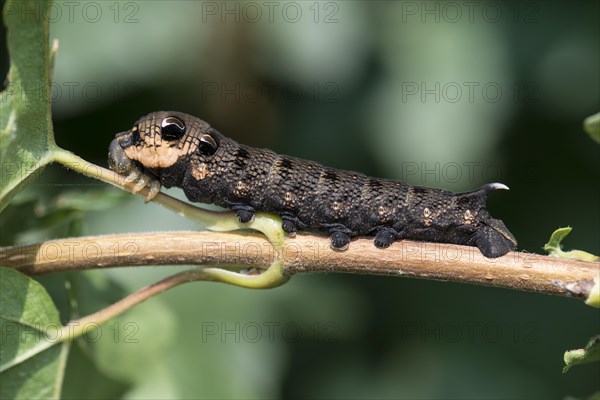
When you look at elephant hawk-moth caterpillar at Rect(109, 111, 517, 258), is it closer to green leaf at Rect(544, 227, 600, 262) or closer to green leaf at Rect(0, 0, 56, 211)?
green leaf at Rect(544, 227, 600, 262)

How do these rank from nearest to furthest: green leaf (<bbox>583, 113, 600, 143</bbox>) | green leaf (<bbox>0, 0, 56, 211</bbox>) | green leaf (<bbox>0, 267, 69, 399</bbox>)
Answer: green leaf (<bbox>0, 0, 56, 211</bbox>)
green leaf (<bbox>583, 113, 600, 143</bbox>)
green leaf (<bbox>0, 267, 69, 399</bbox>)

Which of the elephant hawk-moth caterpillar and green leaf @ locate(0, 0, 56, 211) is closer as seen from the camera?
green leaf @ locate(0, 0, 56, 211)

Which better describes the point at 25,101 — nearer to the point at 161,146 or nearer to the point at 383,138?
the point at 161,146

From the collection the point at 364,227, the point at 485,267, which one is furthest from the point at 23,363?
the point at 485,267

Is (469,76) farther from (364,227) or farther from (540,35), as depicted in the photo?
(364,227)

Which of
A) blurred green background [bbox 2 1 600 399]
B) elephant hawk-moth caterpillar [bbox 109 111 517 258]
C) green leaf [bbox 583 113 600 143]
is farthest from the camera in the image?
blurred green background [bbox 2 1 600 399]

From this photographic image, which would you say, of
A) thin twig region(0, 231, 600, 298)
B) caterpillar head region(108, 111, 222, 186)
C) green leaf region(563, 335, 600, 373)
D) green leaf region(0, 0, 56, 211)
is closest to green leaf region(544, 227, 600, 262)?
thin twig region(0, 231, 600, 298)

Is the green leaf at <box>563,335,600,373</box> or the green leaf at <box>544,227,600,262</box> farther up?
the green leaf at <box>544,227,600,262</box>
